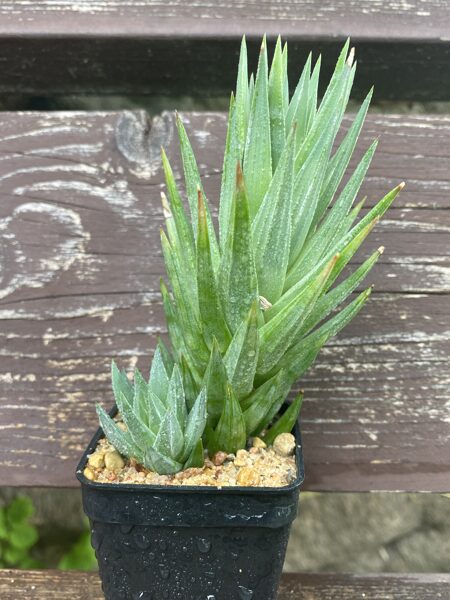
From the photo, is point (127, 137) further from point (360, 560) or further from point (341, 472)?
point (360, 560)

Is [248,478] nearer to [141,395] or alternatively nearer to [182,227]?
[141,395]

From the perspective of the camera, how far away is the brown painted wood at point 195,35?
81cm

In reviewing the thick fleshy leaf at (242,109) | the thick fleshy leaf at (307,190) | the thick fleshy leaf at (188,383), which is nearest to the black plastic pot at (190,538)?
the thick fleshy leaf at (188,383)

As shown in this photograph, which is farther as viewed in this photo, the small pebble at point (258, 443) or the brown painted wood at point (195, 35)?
the brown painted wood at point (195, 35)

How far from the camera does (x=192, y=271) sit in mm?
568

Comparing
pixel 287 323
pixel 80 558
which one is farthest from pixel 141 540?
pixel 80 558

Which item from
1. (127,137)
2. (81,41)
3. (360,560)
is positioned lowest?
(360,560)

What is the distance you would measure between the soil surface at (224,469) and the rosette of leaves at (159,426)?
0.4 inches

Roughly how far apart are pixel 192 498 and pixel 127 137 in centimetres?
51

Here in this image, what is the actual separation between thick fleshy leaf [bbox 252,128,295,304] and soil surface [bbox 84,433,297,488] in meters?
0.15

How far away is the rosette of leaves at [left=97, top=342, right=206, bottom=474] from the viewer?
0.52 m

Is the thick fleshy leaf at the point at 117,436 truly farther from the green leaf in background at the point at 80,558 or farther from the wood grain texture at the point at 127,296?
the green leaf in background at the point at 80,558

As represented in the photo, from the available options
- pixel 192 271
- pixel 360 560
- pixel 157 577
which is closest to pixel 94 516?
pixel 157 577

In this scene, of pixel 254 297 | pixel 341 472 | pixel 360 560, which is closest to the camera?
pixel 254 297
